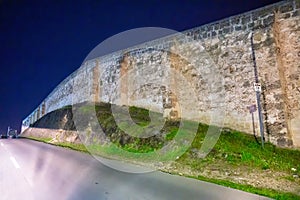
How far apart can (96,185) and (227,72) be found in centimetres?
780

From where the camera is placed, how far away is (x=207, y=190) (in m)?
5.18

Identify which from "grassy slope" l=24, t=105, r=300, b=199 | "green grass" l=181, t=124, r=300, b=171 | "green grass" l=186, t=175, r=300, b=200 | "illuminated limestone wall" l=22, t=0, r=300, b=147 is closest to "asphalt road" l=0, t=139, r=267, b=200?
"green grass" l=186, t=175, r=300, b=200

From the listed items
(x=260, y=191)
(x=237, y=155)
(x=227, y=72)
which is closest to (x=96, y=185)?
→ (x=260, y=191)

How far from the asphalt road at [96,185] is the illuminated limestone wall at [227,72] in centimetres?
519

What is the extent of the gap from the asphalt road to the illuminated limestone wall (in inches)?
204

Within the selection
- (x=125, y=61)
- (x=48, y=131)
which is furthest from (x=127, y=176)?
(x=48, y=131)

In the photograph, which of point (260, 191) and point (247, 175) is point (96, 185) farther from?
Answer: point (247, 175)

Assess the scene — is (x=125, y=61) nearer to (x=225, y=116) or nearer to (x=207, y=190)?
(x=225, y=116)

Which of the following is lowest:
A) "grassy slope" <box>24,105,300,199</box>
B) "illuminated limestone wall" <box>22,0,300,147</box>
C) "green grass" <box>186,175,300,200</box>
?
"green grass" <box>186,175,300,200</box>

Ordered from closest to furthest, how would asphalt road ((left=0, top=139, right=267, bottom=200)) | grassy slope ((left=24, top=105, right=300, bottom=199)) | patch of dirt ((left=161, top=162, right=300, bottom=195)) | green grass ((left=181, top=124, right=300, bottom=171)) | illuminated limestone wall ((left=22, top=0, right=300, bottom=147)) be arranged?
asphalt road ((left=0, top=139, right=267, bottom=200))
patch of dirt ((left=161, top=162, right=300, bottom=195))
grassy slope ((left=24, top=105, right=300, bottom=199))
green grass ((left=181, top=124, right=300, bottom=171))
illuminated limestone wall ((left=22, top=0, right=300, bottom=147))

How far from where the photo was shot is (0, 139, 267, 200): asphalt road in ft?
15.7

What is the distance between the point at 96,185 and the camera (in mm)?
5414

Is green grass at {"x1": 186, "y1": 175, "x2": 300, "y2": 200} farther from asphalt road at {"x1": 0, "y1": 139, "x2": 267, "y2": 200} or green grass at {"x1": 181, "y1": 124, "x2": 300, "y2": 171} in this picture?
green grass at {"x1": 181, "y1": 124, "x2": 300, "y2": 171}

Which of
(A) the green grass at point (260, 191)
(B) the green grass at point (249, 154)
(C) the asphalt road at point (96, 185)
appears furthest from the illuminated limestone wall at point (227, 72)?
(C) the asphalt road at point (96, 185)
